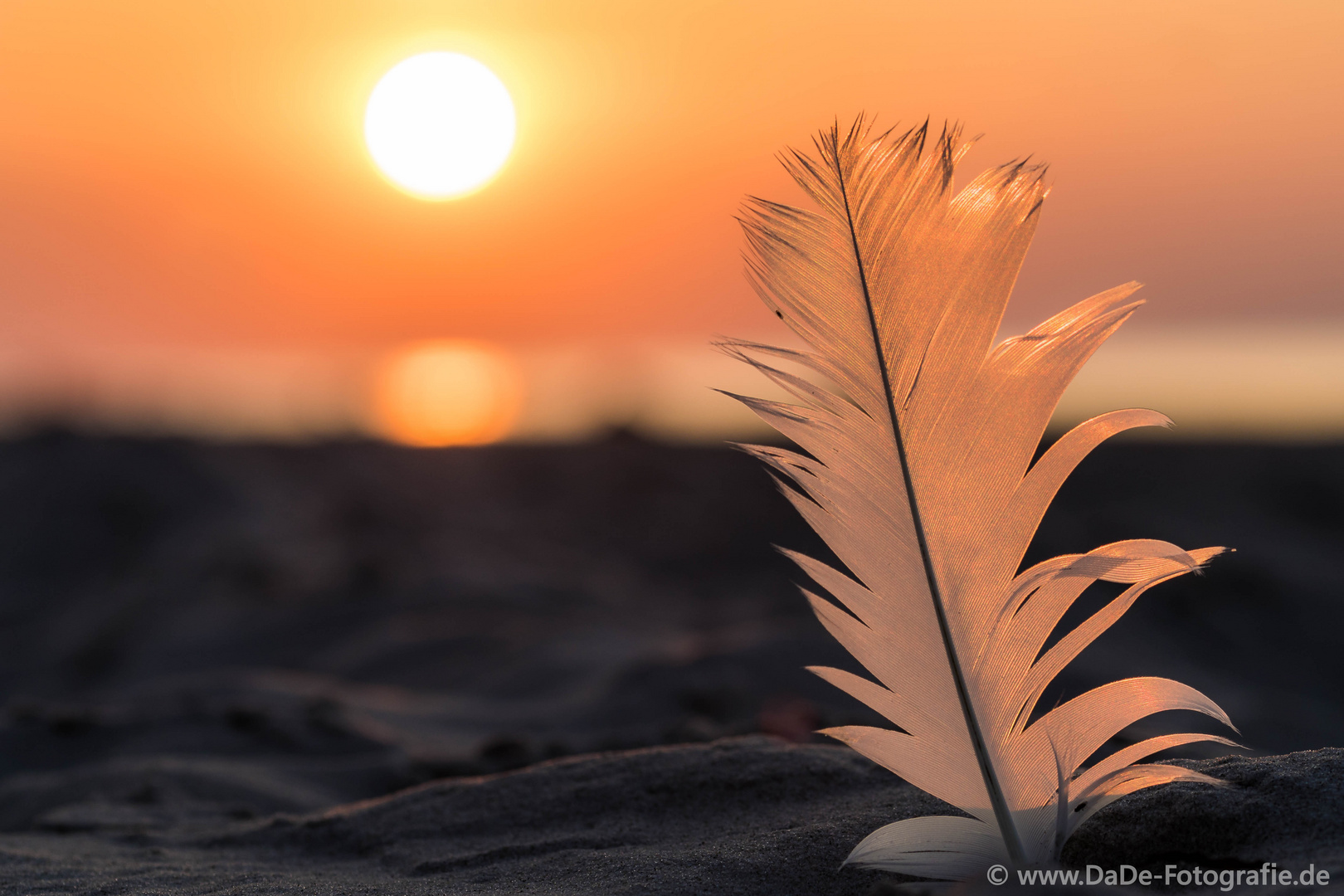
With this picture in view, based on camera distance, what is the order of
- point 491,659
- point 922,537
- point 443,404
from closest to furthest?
point 922,537, point 491,659, point 443,404

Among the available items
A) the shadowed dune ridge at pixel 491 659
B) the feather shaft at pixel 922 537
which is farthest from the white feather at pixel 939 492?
the shadowed dune ridge at pixel 491 659

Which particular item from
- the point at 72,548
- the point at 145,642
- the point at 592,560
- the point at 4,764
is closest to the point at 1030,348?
the point at 4,764

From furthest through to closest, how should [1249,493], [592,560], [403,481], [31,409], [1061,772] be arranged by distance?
[31,409] → [403,481] → [1249,493] → [592,560] → [1061,772]

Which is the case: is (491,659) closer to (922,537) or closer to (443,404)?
(922,537)

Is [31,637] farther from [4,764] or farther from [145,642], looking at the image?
[4,764]

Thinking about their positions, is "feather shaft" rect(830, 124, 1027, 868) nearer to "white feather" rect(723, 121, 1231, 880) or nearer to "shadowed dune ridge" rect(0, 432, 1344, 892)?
"white feather" rect(723, 121, 1231, 880)

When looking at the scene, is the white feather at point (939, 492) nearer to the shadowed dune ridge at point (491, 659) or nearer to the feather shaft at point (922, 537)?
the feather shaft at point (922, 537)

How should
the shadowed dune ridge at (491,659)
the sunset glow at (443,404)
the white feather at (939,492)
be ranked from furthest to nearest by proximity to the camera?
the sunset glow at (443,404) < the shadowed dune ridge at (491,659) < the white feather at (939,492)

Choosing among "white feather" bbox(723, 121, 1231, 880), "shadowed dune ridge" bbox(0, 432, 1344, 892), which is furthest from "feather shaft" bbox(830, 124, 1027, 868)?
"shadowed dune ridge" bbox(0, 432, 1344, 892)

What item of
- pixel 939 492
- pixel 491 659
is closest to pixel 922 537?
pixel 939 492
